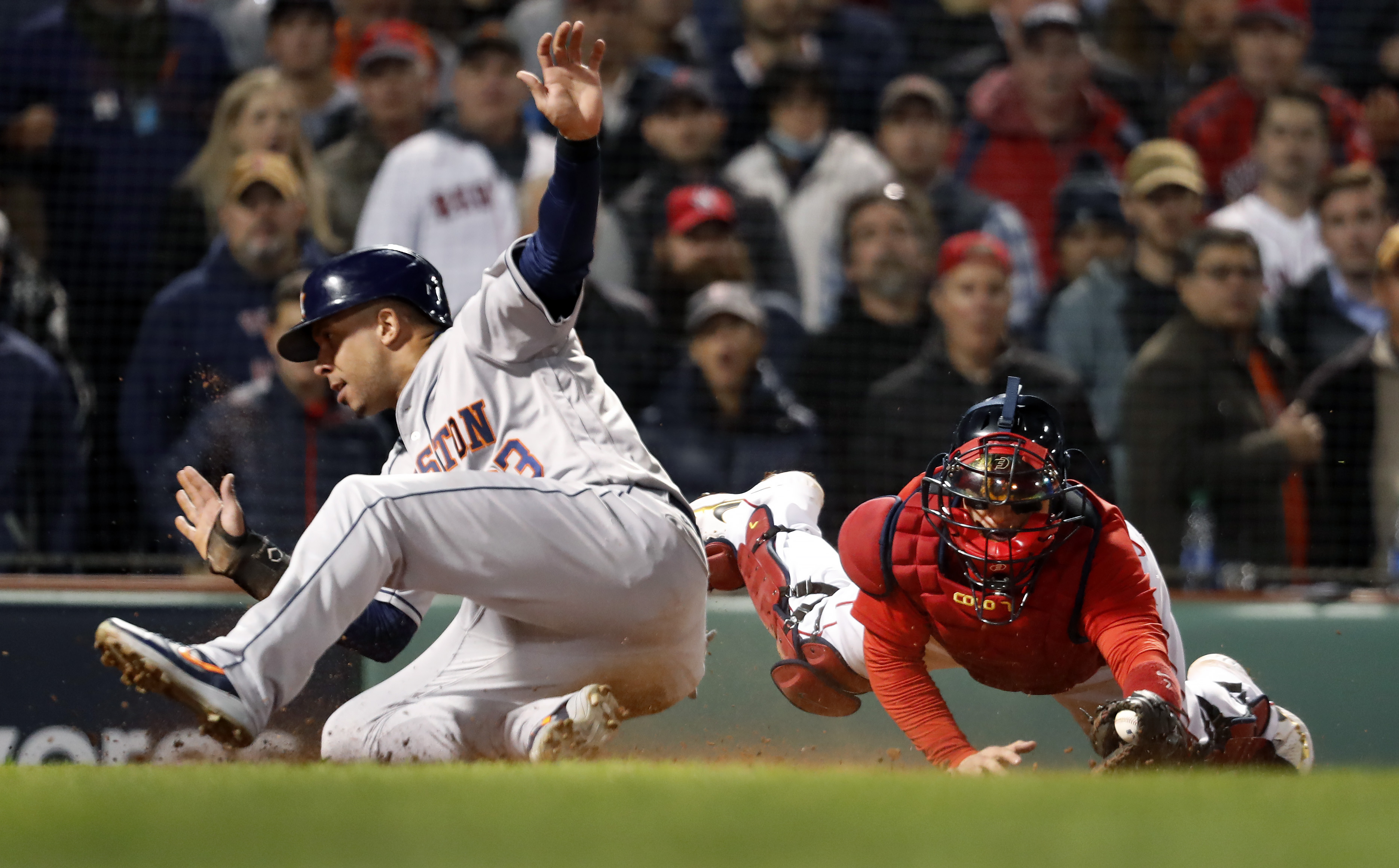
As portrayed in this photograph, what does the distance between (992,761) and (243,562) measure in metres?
1.72

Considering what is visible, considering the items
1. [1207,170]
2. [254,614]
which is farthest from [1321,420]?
[254,614]

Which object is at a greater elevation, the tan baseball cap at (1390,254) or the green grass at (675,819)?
the tan baseball cap at (1390,254)

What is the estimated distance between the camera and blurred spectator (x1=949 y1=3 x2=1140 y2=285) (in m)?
8.34

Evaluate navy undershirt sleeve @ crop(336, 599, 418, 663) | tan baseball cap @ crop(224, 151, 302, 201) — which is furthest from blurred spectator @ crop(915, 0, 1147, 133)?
navy undershirt sleeve @ crop(336, 599, 418, 663)

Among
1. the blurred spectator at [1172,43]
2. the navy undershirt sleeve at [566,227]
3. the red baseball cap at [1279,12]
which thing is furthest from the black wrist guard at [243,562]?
the red baseball cap at [1279,12]

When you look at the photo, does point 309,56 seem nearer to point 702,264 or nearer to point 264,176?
point 264,176

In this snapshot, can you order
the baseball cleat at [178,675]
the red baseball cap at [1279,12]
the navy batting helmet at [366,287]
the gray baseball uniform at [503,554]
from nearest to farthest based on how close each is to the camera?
the baseball cleat at [178,675]
the gray baseball uniform at [503,554]
the navy batting helmet at [366,287]
the red baseball cap at [1279,12]

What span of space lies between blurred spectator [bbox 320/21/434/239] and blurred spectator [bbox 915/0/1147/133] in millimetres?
2594

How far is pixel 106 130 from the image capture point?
773 centimetres

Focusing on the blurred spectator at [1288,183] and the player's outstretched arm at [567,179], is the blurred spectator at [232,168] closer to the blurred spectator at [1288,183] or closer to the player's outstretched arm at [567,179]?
the player's outstretched arm at [567,179]

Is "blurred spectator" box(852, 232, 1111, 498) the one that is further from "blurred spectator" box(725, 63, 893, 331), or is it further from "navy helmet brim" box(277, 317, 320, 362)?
"navy helmet brim" box(277, 317, 320, 362)

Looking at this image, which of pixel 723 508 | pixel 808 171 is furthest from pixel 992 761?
pixel 808 171

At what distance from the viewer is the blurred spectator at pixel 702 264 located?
7430 mm

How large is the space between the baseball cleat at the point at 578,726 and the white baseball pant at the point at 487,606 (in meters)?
0.09
